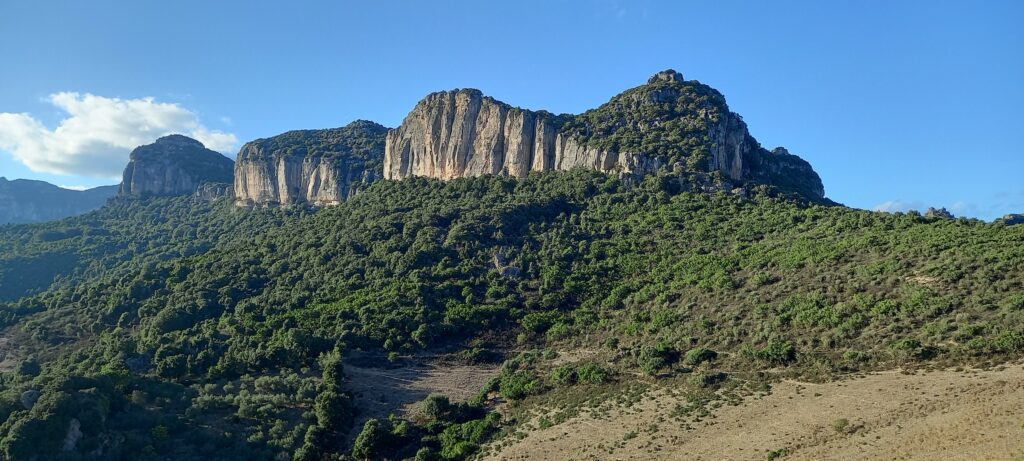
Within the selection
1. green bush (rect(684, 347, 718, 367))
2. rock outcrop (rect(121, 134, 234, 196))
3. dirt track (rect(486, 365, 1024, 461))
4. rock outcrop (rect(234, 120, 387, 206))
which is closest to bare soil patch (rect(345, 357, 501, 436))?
dirt track (rect(486, 365, 1024, 461))

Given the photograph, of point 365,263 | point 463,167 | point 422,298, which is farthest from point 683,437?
point 463,167

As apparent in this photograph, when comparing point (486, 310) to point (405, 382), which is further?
point (486, 310)

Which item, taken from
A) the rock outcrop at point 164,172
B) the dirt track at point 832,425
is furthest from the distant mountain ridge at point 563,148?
the dirt track at point 832,425

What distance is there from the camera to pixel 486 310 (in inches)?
2218

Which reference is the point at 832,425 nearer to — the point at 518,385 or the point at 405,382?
the point at 518,385

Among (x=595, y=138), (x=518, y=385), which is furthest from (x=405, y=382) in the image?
(x=595, y=138)

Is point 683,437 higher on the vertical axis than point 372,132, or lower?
lower

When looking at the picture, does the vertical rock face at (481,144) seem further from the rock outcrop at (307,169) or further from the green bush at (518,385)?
the green bush at (518,385)

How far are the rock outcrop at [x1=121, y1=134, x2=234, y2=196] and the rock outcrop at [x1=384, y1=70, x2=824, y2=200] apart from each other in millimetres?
63412

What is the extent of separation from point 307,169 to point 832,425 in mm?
105750

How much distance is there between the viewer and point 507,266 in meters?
64.2

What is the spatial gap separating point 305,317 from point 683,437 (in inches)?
1475

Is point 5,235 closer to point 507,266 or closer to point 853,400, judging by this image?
point 507,266

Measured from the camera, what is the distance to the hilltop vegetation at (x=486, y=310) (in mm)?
36844
